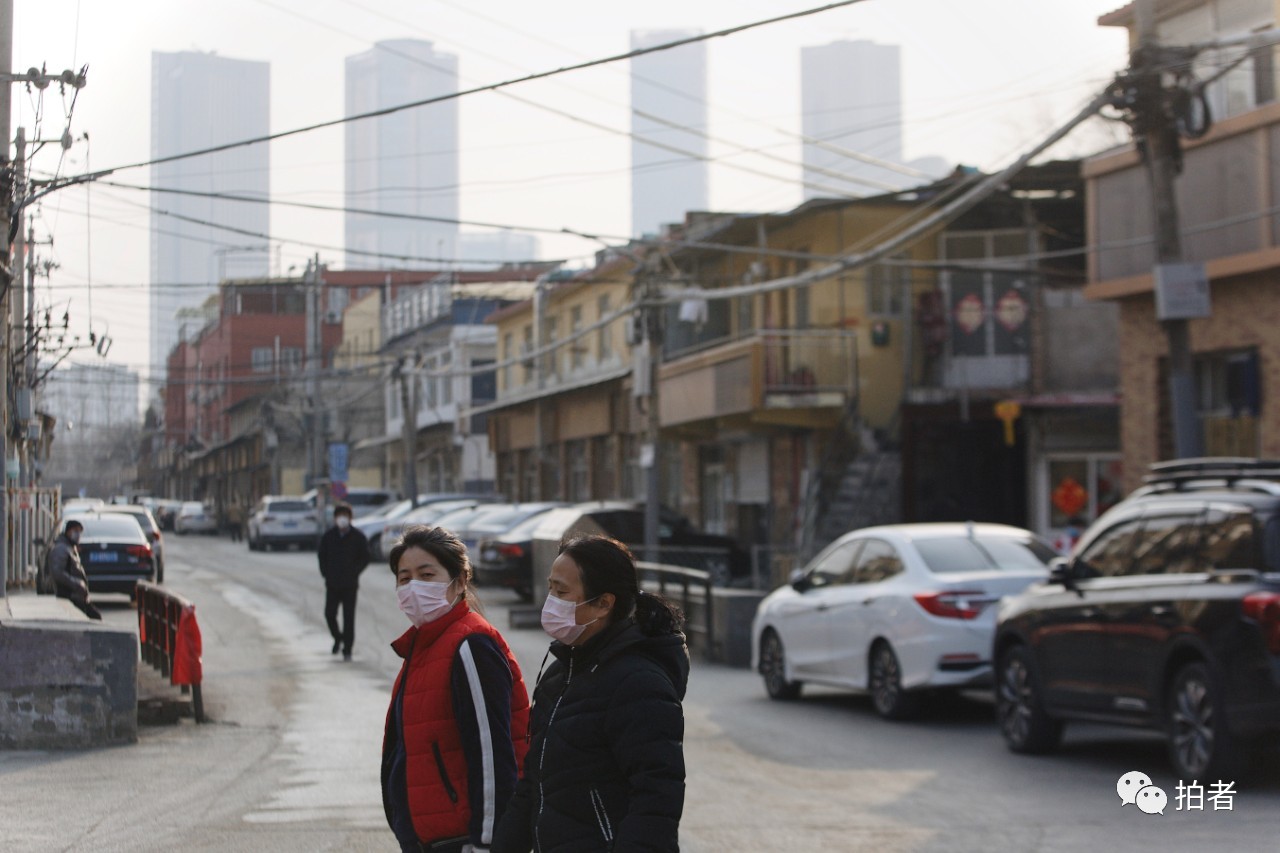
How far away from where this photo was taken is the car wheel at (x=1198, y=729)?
9930 millimetres

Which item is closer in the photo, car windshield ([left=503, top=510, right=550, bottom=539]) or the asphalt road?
the asphalt road

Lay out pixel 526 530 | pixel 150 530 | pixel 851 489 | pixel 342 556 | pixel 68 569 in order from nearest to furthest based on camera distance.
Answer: pixel 342 556 → pixel 68 569 → pixel 526 530 → pixel 851 489 → pixel 150 530

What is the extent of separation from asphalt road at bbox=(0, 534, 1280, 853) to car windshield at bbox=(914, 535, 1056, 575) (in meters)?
1.36

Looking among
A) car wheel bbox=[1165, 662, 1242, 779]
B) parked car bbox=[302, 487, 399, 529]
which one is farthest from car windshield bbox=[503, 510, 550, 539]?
parked car bbox=[302, 487, 399, 529]

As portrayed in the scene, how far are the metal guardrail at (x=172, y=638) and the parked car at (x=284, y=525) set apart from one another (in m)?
33.3

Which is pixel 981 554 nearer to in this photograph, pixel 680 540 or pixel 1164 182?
pixel 1164 182

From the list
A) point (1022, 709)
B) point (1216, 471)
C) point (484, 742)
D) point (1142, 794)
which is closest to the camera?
point (484, 742)

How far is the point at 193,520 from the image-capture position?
7256 centimetres

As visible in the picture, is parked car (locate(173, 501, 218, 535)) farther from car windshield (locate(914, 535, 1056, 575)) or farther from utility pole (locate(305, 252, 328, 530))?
car windshield (locate(914, 535, 1056, 575))

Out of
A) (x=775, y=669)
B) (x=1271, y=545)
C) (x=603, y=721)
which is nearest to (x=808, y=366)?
(x=775, y=669)

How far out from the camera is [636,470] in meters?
46.0

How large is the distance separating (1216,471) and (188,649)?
335 inches

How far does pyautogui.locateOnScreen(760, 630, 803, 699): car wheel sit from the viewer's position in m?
16.5

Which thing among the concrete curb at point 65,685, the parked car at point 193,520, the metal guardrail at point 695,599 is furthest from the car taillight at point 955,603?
the parked car at point 193,520
